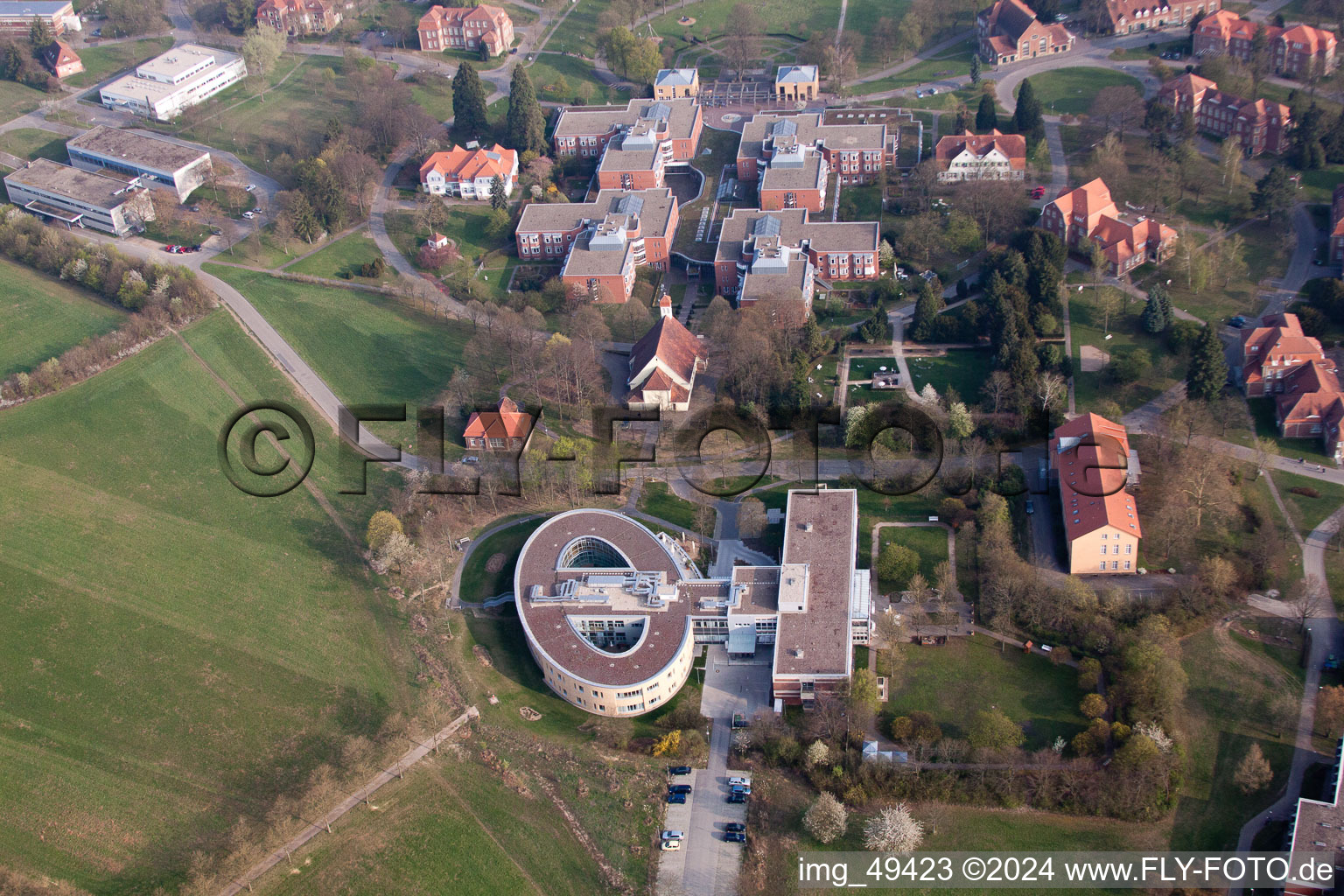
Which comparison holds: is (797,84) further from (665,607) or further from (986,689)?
(986,689)

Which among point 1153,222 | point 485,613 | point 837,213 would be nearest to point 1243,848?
point 485,613

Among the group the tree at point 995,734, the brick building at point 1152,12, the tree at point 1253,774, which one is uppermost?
the brick building at point 1152,12

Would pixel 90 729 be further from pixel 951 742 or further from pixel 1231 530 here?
pixel 1231 530

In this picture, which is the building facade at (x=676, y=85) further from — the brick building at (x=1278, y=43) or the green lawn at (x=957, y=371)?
the brick building at (x=1278, y=43)

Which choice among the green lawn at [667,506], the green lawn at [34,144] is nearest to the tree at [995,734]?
the green lawn at [667,506]

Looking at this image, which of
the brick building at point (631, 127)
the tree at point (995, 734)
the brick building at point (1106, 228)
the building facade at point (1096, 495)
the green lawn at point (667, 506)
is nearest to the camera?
the tree at point (995, 734)

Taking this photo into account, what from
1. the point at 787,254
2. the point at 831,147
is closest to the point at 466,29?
the point at 831,147

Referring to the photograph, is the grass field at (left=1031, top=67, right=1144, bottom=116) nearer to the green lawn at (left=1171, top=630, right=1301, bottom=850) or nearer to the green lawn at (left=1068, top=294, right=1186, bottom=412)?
the green lawn at (left=1068, top=294, right=1186, bottom=412)
